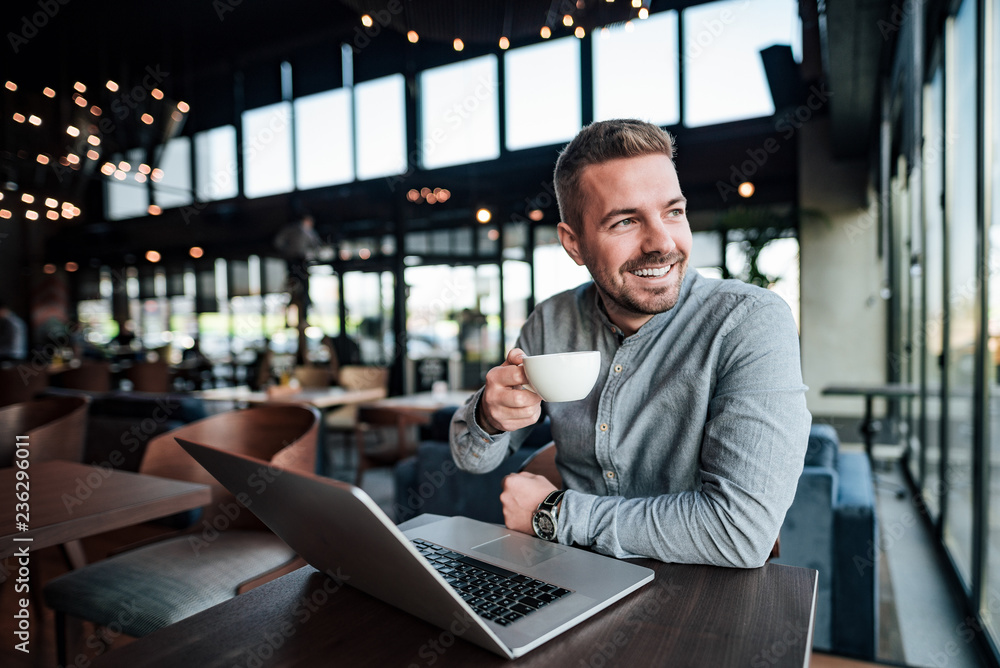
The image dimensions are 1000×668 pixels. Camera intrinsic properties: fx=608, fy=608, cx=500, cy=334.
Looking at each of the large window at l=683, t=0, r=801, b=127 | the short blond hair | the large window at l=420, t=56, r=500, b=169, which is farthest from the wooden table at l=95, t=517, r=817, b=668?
the large window at l=420, t=56, r=500, b=169

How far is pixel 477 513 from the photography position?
285 centimetres

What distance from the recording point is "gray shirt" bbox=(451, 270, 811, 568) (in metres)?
0.89

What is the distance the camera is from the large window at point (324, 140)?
8.70 metres

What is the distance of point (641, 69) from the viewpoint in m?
6.82

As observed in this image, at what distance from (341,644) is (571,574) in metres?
0.31

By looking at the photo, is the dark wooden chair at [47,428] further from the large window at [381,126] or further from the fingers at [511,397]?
the large window at [381,126]

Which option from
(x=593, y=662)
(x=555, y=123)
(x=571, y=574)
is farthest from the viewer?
(x=555, y=123)

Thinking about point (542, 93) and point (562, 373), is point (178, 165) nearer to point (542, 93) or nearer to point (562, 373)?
point (542, 93)

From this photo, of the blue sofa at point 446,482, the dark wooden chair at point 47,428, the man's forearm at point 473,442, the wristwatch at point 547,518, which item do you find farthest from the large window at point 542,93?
the wristwatch at point 547,518

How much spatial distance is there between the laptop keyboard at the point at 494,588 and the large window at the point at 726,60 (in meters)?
6.72

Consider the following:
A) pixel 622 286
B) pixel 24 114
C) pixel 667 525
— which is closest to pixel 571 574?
pixel 667 525

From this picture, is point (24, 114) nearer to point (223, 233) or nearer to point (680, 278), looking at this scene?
point (223, 233)

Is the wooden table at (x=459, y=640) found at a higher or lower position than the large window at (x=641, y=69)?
lower

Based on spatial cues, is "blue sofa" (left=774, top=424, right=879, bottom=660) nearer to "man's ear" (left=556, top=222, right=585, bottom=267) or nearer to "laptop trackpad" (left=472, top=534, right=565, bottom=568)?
"man's ear" (left=556, top=222, right=585, bottom=267)
